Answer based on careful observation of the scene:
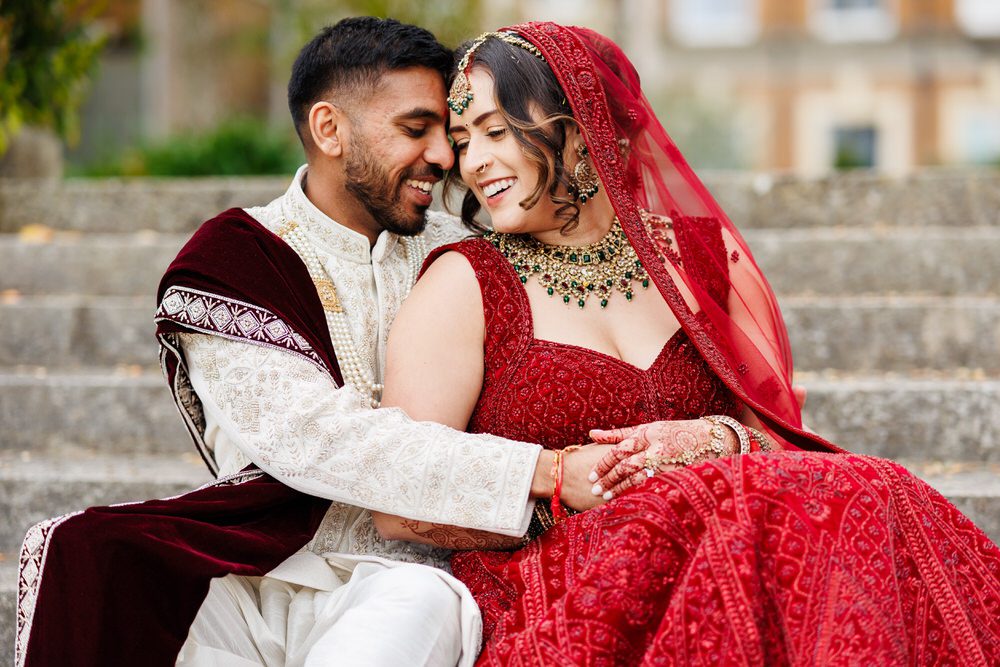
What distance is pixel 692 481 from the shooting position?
84.5 inches

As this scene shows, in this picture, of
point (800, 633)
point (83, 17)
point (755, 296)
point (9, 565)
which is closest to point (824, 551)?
point (800, 633)

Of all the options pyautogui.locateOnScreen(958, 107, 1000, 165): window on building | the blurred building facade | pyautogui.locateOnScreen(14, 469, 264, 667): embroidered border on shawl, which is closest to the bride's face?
pyautogui.locateOnScreen(14, 469, 264, 667): embroidered border on shawl

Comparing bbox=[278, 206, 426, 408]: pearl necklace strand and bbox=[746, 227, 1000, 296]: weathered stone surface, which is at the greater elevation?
bbox=[278, 206, 426, 408]: pearl necklace strand

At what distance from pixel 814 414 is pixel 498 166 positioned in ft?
4.99

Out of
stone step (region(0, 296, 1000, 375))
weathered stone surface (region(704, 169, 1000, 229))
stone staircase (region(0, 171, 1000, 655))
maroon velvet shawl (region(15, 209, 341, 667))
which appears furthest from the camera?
weathered stone surface (region(704, 169, 1000, 229))

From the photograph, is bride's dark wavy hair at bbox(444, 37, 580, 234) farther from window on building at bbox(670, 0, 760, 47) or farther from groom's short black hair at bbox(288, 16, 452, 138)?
window on building at bbox(670, 0, 760, 47)

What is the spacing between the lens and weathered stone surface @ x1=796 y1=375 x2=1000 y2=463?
3590 millimetres

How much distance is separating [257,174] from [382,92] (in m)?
4.52

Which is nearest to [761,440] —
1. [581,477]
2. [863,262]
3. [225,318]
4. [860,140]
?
[581,477]

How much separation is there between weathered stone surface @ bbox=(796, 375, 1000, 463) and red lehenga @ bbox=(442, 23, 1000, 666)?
1097 mm

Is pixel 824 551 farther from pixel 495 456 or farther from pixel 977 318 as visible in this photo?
pixel 977 318

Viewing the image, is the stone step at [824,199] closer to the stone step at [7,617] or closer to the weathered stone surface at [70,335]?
the weathered stone surface at [70,335]

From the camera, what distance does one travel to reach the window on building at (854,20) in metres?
20.9

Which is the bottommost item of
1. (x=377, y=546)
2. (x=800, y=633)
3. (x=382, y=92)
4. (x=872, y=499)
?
(x=377, y=546)
